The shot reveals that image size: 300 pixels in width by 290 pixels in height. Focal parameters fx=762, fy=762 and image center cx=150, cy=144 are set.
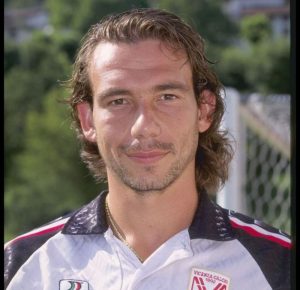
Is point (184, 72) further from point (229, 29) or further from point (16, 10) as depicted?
point (16, 10)

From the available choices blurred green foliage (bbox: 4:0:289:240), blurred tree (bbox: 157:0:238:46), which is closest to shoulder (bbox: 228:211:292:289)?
blurred green foliage (bbox: 4:0:289:240)

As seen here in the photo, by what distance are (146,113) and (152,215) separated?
203mm

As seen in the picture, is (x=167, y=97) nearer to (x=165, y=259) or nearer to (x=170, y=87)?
(x=170, y=87)

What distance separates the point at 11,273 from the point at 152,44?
1.53 feet

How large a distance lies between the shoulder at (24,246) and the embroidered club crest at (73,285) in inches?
3.6

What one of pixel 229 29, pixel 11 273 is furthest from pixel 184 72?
pixel 229 29

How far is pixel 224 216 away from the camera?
1.37 meters

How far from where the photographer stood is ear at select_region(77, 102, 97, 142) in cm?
141

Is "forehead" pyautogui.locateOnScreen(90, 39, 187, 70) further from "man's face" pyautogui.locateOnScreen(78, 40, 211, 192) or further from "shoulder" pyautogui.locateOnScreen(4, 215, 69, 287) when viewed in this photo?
"shoulder" pyautogui.locateOnScreen(4, 215, 69, 287)

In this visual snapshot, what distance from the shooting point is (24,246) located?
1.36 m

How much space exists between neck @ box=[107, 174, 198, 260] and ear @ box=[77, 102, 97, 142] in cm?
12

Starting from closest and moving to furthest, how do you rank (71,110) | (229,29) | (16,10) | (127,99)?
(127,99), (71,110), (229,29), (16,10)

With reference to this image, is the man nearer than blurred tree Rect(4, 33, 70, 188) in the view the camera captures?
Yes

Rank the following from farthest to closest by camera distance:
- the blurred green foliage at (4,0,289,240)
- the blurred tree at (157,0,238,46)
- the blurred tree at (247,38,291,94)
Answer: the blurred tree at (247,38,291,94), the blurred tree at (157,0,238,46), the blurred green foliage at (4,0,289,240)
